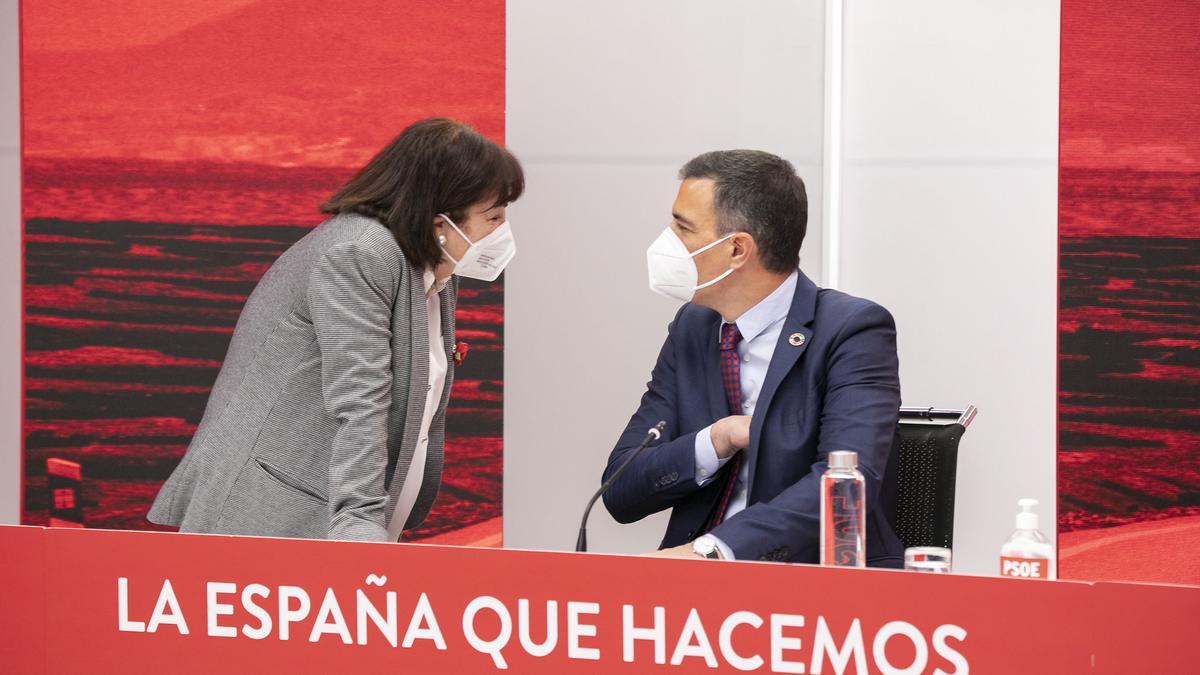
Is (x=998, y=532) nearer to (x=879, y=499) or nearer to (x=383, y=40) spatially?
(x=879, y=499)

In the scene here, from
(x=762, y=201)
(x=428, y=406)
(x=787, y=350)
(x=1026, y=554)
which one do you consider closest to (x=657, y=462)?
(x=787, y=350)

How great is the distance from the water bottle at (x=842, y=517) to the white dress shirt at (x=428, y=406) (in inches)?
35.2

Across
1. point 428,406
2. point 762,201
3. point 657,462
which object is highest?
point 762,201

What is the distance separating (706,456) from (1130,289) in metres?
1.83

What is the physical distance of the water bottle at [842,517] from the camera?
162cm

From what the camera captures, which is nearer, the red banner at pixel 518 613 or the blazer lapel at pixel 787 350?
the red banner at pixel 518 613

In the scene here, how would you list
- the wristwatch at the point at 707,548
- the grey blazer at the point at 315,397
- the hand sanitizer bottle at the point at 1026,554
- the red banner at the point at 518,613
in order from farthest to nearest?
1. the grey blazer at the point at 315,397
2. the wristwatch at the point at 707,548
3. the hand sanitizer bottle at the point at 1026,554
4. the red banner at the point at 518,613

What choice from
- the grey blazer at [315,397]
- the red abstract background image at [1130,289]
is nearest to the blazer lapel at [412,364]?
the grey blazer at [315,397]

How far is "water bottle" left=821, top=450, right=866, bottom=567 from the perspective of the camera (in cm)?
162

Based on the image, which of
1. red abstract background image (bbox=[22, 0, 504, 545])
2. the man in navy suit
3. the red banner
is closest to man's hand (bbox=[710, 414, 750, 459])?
the man in navy suit

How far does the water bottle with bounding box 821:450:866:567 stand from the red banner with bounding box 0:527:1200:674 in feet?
1.43

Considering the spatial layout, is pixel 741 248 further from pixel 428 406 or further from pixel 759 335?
pixel 428 406

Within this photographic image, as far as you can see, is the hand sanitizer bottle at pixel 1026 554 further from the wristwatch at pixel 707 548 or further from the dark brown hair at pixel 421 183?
the dark brown hair at pixel 421 183

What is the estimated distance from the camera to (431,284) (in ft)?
7.64
